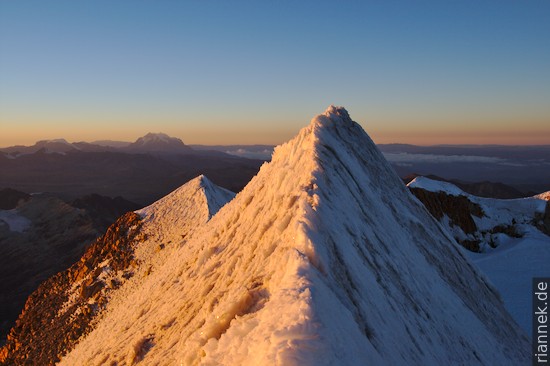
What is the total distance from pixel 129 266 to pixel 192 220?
5.50 metres

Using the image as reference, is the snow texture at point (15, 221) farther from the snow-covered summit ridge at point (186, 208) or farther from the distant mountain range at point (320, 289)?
the distant mountain range at point (320, 289)

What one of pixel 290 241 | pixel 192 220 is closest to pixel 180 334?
pixel 290 241

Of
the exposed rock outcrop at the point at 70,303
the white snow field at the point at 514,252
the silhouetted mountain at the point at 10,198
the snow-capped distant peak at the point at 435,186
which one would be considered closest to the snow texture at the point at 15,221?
the silhouetted mountain at the point at 10,198

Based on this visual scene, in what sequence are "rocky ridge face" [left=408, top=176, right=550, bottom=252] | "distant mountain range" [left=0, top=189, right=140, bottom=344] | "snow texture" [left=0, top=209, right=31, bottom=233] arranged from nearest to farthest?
1. "rocky ridge face" [left=408, top=176, right=550, bottom=252]
2. "distant mountain range" [left=0, top=189, right=140, bottom=344]
3. "snow texture" [left=0, top=209, right=31, bottom=233]

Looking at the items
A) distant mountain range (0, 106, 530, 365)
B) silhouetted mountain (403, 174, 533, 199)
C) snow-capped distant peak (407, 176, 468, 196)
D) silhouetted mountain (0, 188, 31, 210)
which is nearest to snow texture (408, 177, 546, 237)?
snow-capped distant peak (407, 176, 468, 196)

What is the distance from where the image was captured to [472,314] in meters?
11.1

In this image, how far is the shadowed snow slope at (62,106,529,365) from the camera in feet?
15.9

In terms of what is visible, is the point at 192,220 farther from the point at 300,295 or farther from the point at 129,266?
the point at 300,295

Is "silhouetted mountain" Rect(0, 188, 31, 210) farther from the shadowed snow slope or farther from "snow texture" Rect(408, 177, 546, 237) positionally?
the shadowed snow slope

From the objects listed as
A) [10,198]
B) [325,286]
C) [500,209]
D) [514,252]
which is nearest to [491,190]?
[500,209]

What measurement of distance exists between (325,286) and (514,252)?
115 ft

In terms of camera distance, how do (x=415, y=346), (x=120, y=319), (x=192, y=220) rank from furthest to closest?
1. (x=192, y=220)
2. (x=120, y=319)
3. (x=415, y=346)

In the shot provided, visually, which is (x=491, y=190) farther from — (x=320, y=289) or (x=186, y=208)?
(x=320, y=289)

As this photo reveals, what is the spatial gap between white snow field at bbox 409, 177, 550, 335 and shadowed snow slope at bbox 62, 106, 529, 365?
8.64 m
